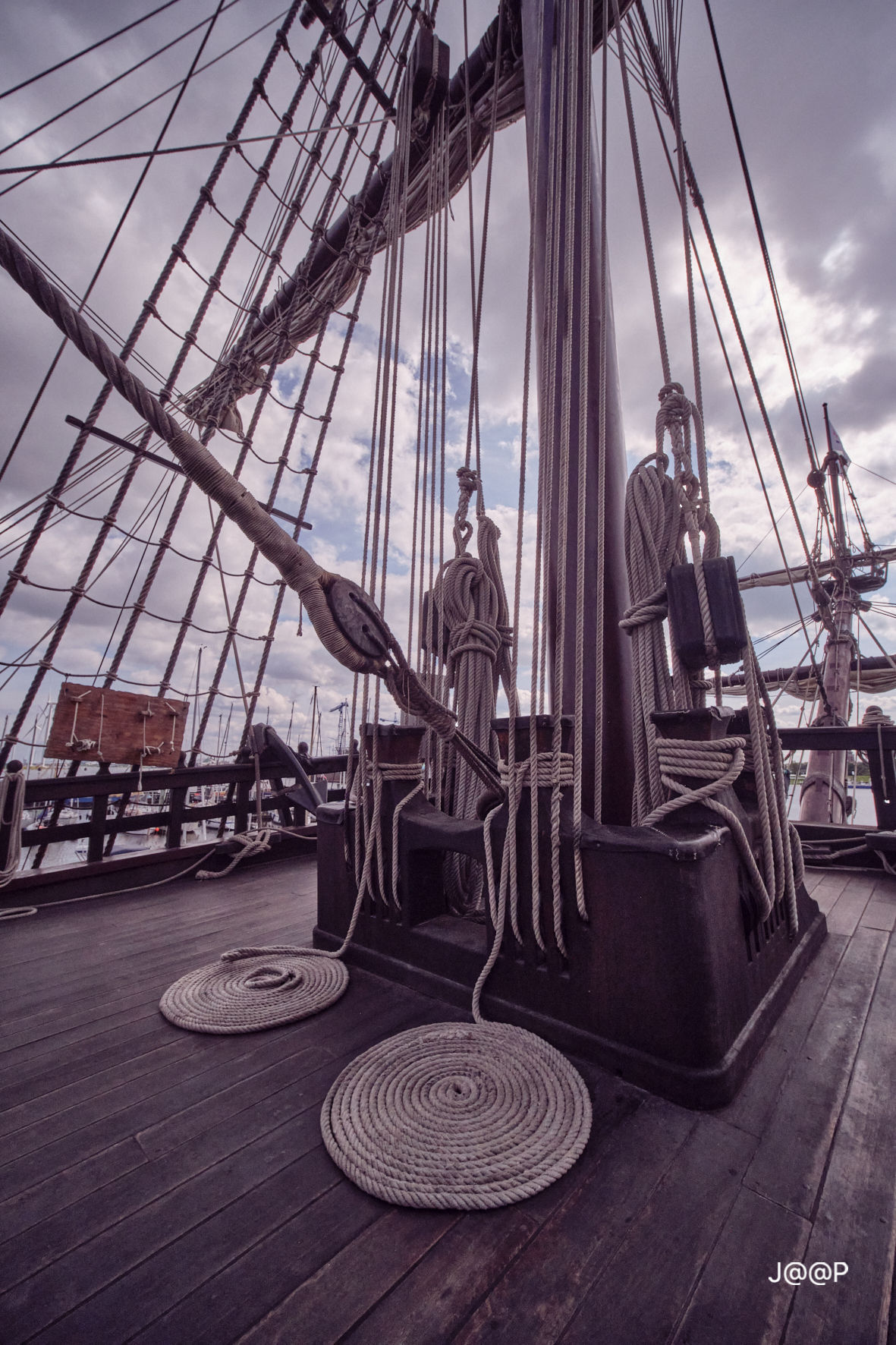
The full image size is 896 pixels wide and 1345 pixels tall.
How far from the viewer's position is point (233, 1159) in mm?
1038

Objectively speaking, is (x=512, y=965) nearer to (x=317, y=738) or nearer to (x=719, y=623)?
(x=719, y=623)

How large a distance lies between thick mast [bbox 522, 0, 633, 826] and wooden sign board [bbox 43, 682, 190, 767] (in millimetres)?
2763

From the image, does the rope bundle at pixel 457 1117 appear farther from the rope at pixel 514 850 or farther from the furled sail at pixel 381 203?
the furled sail at pixel 381 203

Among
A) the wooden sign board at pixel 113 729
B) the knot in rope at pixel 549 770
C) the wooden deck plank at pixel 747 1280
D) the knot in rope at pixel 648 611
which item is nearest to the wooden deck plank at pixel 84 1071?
the knot in rope at pixel 549 770

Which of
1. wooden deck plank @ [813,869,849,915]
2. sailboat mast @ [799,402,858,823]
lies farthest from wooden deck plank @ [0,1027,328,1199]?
sailboat mast @ [799,402,858,823]

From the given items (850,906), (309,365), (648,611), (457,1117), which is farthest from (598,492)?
(309,365)

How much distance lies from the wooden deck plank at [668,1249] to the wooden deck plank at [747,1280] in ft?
0.05

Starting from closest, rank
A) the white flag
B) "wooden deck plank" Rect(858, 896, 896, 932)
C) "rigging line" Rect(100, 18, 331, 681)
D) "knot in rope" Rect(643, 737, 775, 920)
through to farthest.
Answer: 1. "knot in rope" Rect(643, 737, 775, 920)
2. "wooden deck plank" Rect(858, 896, 896, 932)
3. "rigging line" Rect(100, 18, 331, 681)
4. the white flag

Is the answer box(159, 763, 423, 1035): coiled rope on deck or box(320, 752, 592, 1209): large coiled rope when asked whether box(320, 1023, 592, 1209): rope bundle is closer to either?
box(320, 752, 592, 1209): large coiled rope

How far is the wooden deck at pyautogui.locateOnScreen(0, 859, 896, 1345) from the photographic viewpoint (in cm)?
73

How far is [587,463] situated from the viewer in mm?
1991

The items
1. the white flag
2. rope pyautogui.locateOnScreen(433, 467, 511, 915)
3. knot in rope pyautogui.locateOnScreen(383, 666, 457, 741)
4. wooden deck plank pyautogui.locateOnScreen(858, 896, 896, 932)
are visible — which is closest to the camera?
knot in rope pyautogui.locateOnScreen(383, 666, 457, 741)

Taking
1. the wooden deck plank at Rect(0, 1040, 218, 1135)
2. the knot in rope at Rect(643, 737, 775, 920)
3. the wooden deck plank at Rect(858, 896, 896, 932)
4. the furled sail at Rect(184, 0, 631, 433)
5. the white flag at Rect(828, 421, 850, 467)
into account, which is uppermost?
the white flag at Rect(828, 421, 850, 467)

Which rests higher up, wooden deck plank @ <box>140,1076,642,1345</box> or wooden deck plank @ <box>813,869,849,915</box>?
wooden deck plank @ <box>813,869,849,915</box>
